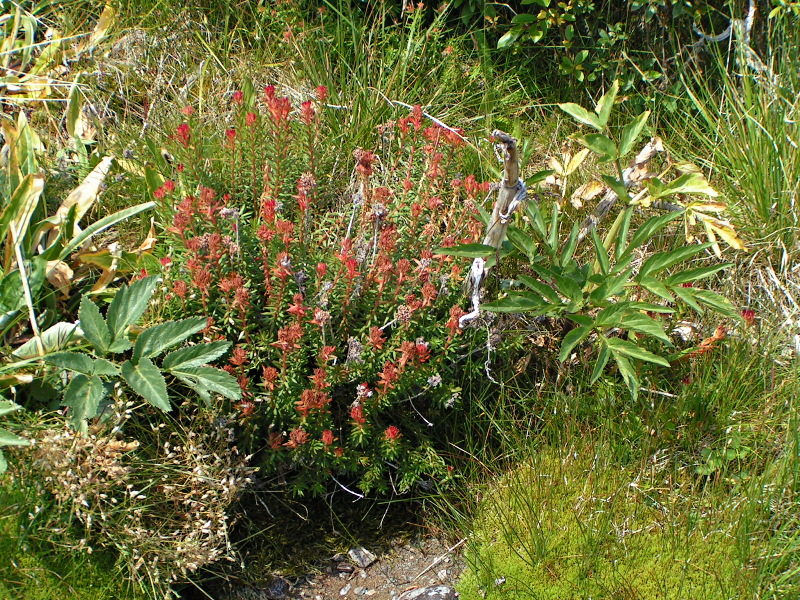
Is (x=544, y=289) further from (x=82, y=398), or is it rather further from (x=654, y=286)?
(x=82, y=398)

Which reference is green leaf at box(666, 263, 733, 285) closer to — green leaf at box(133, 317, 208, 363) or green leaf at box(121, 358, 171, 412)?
green leaf at box(133, 317, 208, 363)

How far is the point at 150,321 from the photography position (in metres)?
2.73

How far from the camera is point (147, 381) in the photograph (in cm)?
222

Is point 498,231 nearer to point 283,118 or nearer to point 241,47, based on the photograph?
point 283,118

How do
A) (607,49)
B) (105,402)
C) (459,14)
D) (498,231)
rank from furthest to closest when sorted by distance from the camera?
(459,14) < (607,49) < (498,231) < (105,402)

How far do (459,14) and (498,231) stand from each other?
2292 millimetres

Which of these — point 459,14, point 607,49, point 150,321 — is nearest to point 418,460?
point 150,321

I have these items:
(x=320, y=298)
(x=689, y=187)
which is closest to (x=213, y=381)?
(x=320, y=298)

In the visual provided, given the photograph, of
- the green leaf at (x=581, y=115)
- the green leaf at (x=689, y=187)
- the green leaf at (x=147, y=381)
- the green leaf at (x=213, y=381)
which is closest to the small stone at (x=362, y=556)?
the green leaf at (x=213, y=381)

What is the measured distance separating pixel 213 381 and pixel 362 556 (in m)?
1.02

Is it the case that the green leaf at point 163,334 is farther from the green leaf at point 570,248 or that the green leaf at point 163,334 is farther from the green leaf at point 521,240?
the green leaf at point 570,248

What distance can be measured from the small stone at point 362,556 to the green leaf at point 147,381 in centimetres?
106

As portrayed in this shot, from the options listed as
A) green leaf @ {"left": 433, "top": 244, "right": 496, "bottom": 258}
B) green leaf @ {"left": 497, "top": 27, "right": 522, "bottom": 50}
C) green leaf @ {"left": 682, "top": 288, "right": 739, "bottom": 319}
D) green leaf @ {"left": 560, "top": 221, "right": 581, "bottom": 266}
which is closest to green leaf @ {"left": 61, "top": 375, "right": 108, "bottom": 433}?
green leaf @ {"left": 433, "top": 244, "right": 496, "bottom": 258}

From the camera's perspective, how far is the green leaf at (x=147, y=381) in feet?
7.16
